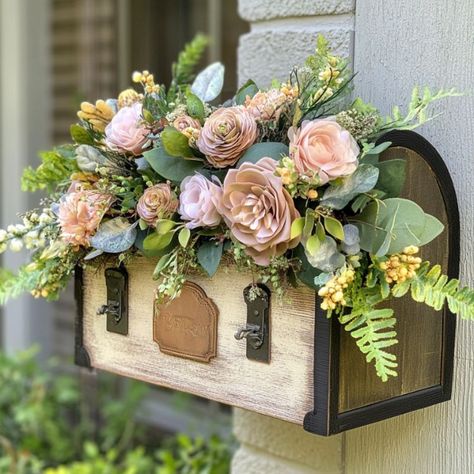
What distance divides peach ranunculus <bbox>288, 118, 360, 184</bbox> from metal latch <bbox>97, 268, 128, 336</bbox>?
45 centimetres

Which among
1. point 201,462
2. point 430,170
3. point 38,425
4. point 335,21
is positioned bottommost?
point 38,425

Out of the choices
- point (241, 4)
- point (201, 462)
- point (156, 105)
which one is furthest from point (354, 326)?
point (201, 462)

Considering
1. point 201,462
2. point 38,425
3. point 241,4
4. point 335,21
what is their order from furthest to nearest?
1. point 38,425
2. point 201,462
3. point 241,4
4. point 335,21

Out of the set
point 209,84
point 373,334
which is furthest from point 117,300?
point 373,334

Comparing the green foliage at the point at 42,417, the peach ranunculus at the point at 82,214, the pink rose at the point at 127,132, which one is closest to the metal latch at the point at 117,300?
the peach ranunculus at the point at 82,214

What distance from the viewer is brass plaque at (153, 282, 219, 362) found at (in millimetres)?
1253

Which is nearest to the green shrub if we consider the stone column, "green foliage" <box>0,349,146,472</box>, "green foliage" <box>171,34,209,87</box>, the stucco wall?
"green foliage" <box>0,349,146,472</box>

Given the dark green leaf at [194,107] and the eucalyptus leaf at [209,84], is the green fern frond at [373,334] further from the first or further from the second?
the eucalyptus leaf at [209,84]

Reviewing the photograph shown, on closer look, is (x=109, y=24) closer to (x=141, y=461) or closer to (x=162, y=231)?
(x=141, y=461)

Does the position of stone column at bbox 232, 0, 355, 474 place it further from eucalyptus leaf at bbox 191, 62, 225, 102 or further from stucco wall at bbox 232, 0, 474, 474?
eucalyptus leaf at bbox 191, 62, 225, 102

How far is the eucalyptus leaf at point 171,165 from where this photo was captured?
117 cm

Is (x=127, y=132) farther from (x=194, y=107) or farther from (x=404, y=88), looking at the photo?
(x=404, y=88)

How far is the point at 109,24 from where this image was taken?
3469 mm

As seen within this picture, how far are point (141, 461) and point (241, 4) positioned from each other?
4.77ft
